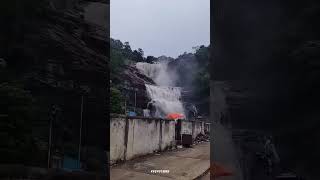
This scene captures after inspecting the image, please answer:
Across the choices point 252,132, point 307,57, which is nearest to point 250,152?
point 252,132

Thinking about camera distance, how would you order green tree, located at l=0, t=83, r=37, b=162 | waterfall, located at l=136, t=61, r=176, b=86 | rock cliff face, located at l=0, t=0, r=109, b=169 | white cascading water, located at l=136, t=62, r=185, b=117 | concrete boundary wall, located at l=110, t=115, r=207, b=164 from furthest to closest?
waterfall, located at l=136, t=61, r=176, b=86 → white cascading water, located at l=136, t=62, r=185, b=117 → concrete boundary wall, located at l=110, t=115, r=207, b=164 → rock cliff face, located at l=0, t=0, r=109, b=169 → green tree, located at l=0, t=83, r=37, b=162

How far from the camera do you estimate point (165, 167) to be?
9430 mm

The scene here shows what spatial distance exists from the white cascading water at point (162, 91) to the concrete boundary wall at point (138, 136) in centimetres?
596

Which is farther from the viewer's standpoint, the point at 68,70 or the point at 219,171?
the point at 68,70

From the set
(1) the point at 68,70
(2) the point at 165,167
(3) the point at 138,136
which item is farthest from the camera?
(3) the point at 138,136

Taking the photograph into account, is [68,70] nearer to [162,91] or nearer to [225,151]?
[225,151]

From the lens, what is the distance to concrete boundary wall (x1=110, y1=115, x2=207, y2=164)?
8.95 metres

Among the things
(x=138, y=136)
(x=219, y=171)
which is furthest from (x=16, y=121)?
(x=138, y=136)

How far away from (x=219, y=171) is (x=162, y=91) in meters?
17.3

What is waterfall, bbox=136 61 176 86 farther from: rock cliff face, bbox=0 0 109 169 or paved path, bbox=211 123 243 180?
paved path, bbox=211 123 243 180

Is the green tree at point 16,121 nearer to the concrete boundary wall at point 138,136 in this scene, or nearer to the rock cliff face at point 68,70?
the rock cliff face at point 68,70

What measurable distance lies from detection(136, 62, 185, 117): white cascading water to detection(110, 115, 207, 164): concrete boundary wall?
5956 millimetres

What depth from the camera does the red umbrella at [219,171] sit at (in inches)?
154

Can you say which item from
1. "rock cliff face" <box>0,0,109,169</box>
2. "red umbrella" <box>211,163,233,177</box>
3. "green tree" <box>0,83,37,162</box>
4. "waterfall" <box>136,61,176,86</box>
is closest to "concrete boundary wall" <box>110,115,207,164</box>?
"rock cliff face" <box>0,0,109,169</box>
